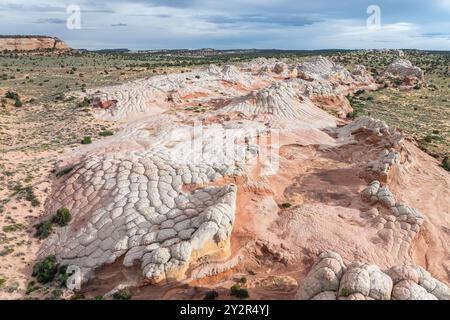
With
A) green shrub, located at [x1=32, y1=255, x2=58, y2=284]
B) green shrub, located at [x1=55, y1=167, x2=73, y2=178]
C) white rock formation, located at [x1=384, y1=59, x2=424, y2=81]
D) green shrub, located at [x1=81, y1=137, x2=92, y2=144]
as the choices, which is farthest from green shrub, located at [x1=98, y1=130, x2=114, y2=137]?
white rock formation, located at [x1=384, y1=59, x2=424, y2=81]

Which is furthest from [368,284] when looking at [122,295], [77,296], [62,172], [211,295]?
[62,172]

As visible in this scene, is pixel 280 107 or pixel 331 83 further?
pixel 331 83

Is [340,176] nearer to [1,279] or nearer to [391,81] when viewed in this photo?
[1,279]

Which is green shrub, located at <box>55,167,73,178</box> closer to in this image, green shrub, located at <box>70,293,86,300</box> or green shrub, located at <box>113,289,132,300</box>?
green shrub, located at <box>70,293,86,300</box>

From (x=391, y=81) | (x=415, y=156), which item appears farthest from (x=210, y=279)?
(x=391, y=81)

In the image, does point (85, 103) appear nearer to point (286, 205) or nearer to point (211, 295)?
point (286, 205)

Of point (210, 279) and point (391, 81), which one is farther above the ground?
point (391, 81)

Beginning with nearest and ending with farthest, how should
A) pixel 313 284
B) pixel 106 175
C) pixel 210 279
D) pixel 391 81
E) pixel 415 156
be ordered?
pixel 313 284
pixel 210 279
pixel 106 175
pixel 415 156
pixel 391 81

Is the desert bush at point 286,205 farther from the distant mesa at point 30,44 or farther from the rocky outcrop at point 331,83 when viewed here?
the distant mesa at point 30,44
